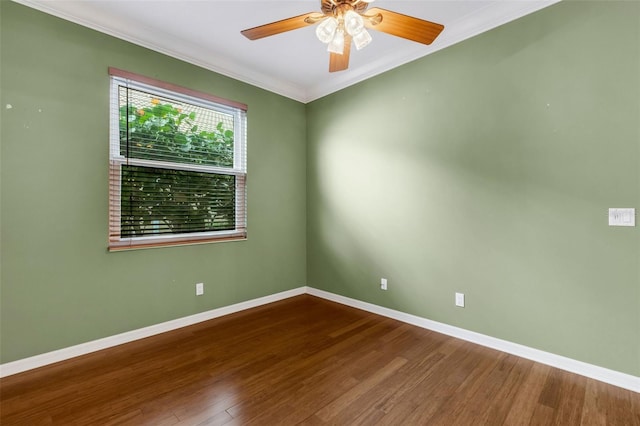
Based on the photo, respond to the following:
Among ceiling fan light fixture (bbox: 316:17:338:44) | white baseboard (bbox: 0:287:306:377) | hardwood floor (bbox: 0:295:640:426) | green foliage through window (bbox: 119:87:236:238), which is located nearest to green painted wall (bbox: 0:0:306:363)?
white baseboard (bbox: 0:287:306:377)

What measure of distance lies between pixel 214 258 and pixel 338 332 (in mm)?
1522

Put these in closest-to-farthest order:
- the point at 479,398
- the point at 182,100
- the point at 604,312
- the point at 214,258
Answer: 1. the point at 479,398
2. the point at 604,312
3. the point at 182,100
4. the point at 214,258

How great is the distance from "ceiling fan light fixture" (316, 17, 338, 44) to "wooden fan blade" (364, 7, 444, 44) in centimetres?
19

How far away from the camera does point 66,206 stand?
2264 millimetres

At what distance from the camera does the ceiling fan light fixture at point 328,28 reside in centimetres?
168

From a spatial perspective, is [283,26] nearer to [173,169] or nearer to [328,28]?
[328,28]

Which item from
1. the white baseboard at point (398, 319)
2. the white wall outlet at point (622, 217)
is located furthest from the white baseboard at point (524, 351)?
the white wall outlet at point (622, 217)

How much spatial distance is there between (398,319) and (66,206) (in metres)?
3.15

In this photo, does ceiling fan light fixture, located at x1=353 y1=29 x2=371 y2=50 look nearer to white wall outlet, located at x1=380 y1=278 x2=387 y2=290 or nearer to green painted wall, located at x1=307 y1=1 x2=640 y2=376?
green painted wall, located at x1=307 y1=1 x2=640 y2=376

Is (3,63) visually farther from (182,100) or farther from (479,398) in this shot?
(479,398)

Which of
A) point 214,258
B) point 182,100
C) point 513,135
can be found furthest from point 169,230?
point 513,135

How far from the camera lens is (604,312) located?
1.96 meters

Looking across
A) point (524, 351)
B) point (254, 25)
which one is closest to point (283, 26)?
point (254, 25)

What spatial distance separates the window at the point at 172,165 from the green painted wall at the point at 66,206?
0.33 ft
